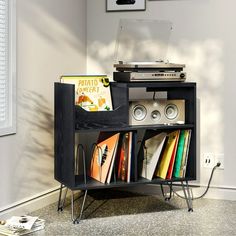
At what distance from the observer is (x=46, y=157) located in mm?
3154

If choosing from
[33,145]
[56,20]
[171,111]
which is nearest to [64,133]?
[33,145]

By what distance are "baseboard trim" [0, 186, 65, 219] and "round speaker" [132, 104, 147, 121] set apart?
0.77m

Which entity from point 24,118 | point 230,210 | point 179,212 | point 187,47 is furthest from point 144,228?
point 187,47

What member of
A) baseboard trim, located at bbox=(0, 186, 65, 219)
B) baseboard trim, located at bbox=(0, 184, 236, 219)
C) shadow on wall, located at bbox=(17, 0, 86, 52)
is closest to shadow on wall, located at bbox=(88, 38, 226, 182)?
baseboard trim, located at bbox=(0, 184, 236, 219)

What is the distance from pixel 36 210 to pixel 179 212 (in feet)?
2.82

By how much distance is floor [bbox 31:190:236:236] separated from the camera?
2633mm

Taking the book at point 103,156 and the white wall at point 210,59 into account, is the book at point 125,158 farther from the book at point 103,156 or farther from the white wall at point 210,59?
the white wall at point 210,59

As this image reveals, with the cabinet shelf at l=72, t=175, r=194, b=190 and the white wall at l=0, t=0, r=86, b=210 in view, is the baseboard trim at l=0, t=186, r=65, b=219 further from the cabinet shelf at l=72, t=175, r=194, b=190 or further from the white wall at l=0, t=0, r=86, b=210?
the cabinet shelf at l=72, t=175, r=194, b=190

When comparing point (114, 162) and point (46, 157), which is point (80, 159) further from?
point (114, 162)

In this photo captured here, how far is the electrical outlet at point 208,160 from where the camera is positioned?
332 cm

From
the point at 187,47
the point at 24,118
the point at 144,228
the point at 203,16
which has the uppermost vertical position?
the point at 203,16

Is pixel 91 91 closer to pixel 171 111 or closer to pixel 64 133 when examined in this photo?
pixel 64 133

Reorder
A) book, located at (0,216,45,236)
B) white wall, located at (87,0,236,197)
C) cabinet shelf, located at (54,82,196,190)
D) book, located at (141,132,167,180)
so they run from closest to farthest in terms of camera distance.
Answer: book, located at (0,216,45,236), cabinet shelf, located at (54,82,196,190), book, located at (141,132,167,180), white wall, located at (87,0,236,197)

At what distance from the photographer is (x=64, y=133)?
2.82 meters
